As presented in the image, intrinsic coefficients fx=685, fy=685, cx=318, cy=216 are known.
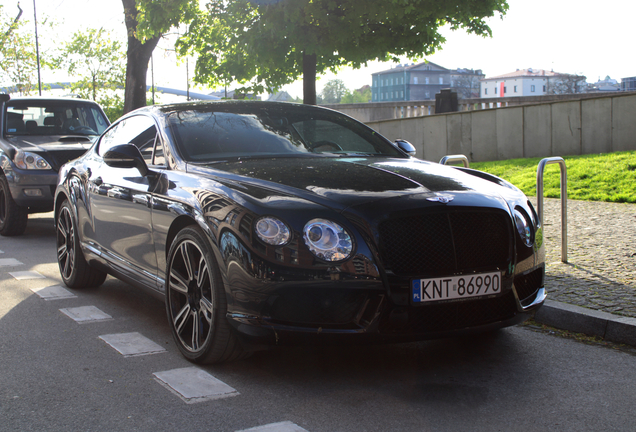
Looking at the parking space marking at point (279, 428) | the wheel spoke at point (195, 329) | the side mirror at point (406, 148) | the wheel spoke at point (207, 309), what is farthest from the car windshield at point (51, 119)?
the parking space marking at point (279, 428)

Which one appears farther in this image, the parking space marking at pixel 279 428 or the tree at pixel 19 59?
the tree at pixel 19 59

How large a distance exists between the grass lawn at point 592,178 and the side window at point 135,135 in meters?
7.68

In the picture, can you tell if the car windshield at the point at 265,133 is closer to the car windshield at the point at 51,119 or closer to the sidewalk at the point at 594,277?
the sidewalk at the point at 594,277

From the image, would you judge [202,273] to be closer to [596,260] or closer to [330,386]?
[330,386]

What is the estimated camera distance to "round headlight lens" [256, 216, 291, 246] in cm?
329

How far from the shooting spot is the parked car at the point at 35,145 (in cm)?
958

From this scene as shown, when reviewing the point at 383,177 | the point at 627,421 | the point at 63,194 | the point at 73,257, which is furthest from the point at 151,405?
the point at 63,194

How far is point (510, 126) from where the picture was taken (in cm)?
1761

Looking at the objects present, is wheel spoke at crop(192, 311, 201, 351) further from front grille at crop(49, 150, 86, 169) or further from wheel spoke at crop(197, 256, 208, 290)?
front grille at crop(49, 150, 86, 169)

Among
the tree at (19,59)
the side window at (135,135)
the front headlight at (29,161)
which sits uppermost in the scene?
the tree at (19,59)

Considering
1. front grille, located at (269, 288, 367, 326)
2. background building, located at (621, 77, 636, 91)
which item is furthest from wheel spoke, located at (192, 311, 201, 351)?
background building, located at (621, 77, 636, 91)

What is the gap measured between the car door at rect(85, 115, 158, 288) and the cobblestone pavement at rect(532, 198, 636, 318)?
2.95 m

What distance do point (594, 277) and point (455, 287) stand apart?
2.74m

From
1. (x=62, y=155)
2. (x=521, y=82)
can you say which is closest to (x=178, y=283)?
(x=62, y=155)
